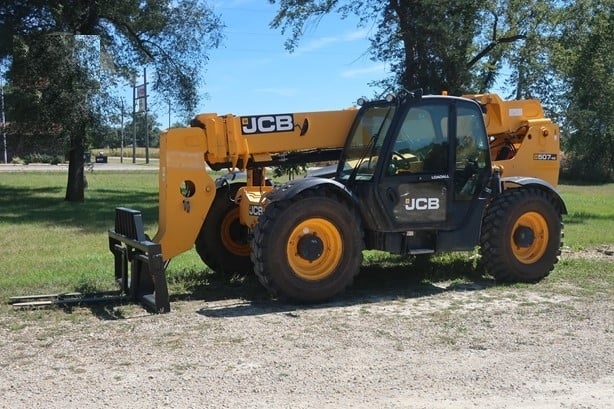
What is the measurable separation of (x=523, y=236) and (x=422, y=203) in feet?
5.11

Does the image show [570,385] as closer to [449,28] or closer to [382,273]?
[382,273]

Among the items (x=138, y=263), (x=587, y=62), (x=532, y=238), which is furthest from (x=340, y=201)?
(x=587, y=62)

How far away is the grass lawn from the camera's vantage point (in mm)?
8711

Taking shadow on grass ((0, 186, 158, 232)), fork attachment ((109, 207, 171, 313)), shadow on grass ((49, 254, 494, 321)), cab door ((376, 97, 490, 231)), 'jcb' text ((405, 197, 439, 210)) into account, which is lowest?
shadow on grass ((0, 186, 158, 232))

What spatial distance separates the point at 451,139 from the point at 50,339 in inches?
194

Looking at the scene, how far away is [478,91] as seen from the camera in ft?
68.8

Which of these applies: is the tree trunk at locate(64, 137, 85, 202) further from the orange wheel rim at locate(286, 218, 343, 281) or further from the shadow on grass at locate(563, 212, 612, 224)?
the orange wheel rim at locate(286, 218, 343, 281)

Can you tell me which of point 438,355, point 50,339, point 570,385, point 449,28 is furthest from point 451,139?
point 449,28

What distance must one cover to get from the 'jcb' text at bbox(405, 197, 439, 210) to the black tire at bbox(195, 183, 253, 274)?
2167 mm

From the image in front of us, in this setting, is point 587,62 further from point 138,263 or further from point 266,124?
point 138,263

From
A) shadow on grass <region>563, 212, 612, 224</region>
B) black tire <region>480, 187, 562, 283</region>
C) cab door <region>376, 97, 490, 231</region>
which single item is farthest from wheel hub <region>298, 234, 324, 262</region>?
shadow on grass <region>563, 212, 612, 224</region>

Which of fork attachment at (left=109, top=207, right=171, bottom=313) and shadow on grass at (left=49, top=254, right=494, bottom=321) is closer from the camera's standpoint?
Answer: fork attachment at (left=109, top=207, right=171, bottom=313)

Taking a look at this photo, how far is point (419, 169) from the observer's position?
26.5ft

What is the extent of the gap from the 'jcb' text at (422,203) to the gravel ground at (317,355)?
108 cm
